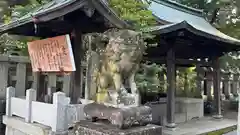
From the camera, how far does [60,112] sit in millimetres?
5312

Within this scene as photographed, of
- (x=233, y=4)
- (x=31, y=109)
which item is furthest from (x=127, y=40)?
(x=233, y=4)

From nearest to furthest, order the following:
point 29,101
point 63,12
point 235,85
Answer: point 63,12 < point 29,101 < point 235,85

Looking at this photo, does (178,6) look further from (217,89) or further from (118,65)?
(118,65)

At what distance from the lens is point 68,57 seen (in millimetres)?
5598

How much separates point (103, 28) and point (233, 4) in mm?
10730

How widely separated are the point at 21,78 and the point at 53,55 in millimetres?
2184

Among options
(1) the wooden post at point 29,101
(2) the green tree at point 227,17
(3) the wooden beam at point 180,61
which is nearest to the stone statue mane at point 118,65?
(1) the wooden post at point 29,101

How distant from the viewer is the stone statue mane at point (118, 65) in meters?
3.82

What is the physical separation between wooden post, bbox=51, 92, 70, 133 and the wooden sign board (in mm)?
650

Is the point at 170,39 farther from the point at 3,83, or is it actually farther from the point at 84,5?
the point at 3,83

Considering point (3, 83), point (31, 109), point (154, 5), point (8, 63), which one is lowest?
point (31, 109)

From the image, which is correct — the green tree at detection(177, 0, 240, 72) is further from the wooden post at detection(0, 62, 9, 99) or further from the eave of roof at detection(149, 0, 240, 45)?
the wooden post at detection(0, 62, 9, 99)

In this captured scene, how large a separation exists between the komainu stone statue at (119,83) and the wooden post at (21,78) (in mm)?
4231

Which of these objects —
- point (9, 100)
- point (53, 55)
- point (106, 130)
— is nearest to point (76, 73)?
point (53, 55)
